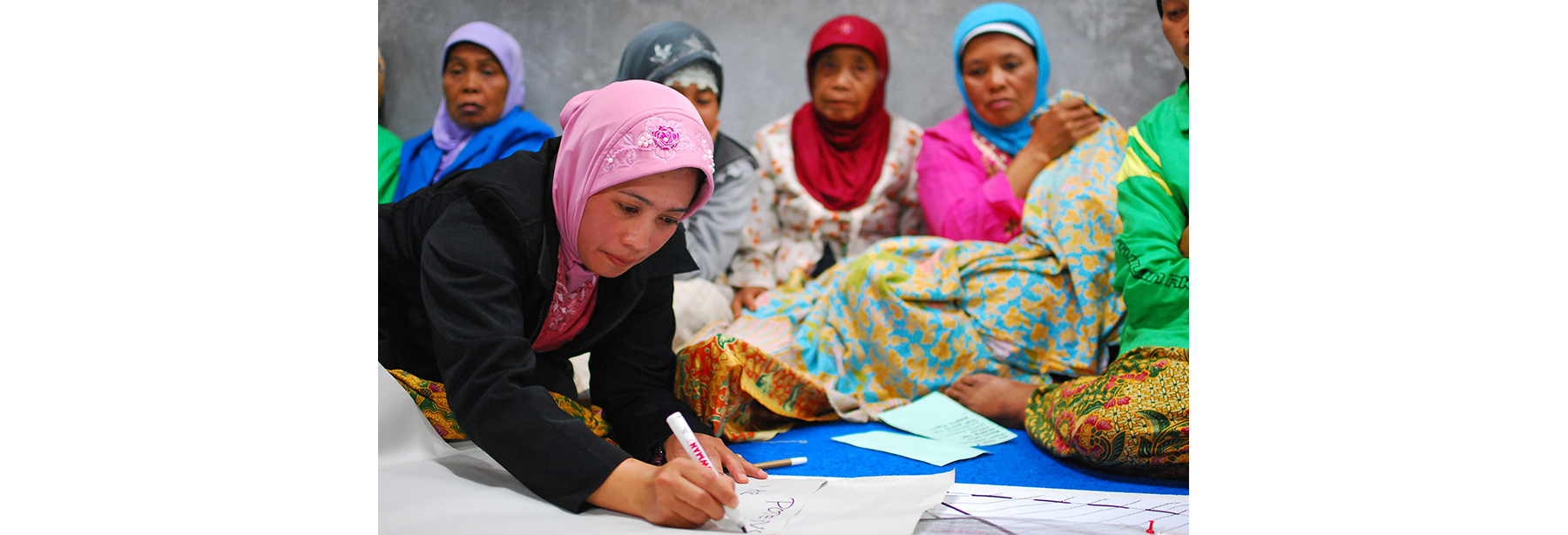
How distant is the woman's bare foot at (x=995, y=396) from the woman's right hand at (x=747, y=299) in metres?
0.54

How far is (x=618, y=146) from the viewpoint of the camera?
2.66ft

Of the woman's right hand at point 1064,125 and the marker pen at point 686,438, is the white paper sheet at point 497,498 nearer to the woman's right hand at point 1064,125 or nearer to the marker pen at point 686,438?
the marker pen at point 686,438

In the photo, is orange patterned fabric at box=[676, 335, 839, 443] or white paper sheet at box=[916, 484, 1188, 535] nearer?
white paper sheet at box=[916, 484, 1188, 535]

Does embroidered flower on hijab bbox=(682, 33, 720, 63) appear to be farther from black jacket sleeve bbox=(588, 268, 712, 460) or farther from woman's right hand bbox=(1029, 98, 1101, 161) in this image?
woman's right hand bbox=(1029, 98, 1101, 161)

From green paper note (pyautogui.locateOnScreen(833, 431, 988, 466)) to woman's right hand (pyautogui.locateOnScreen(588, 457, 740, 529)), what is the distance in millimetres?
504

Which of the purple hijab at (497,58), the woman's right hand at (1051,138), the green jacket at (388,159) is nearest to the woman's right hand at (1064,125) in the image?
the woman's right hand at (1051,138)

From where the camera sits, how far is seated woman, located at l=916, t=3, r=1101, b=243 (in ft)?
5.91

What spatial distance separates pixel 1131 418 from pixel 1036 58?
1097 millimetres

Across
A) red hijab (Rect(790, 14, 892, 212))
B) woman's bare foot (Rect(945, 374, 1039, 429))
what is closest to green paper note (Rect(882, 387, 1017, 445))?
woman's bare foot (Rect(945, 374, 1039, 429))

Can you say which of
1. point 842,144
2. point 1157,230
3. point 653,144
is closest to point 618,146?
point 653,144

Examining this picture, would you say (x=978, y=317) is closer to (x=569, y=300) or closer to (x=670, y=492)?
(x=569, y=300)

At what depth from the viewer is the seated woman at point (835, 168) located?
2.07m
